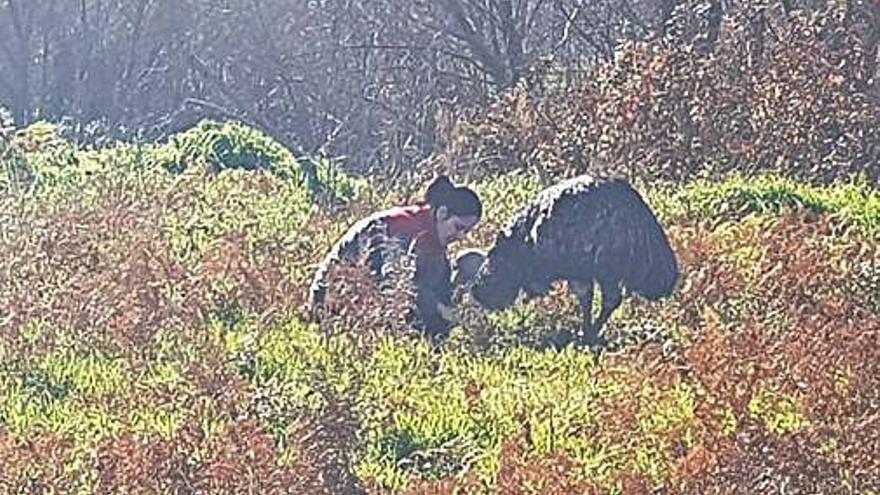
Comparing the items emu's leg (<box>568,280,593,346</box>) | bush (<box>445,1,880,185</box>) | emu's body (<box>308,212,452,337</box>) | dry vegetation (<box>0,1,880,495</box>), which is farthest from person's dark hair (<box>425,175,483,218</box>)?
bush (<box>445,1,880,185</box>)

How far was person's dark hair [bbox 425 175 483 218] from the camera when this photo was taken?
37.2ft

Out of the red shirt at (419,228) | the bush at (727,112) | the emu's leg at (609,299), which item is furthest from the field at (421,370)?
the bush at (727,112)

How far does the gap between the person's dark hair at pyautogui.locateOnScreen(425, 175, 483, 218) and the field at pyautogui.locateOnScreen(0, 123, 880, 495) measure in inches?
25.1

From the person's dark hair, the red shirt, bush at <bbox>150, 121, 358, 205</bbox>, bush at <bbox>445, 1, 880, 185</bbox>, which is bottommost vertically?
bush at <bbox>150, 121, 358, 205</bbox>

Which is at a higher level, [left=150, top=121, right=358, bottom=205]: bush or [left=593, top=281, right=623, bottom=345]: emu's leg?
[left=593, top=281, right=623, bottom=345]: emu's leg

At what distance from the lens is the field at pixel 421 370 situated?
7.74 metres

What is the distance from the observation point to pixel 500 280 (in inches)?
436

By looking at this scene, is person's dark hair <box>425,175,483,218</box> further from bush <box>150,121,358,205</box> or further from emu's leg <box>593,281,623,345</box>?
bush <box>150,121,358,205</box>

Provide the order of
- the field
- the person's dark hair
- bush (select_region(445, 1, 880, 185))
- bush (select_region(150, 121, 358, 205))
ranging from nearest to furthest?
the field → the person's dark hair → bush (select_region(445, 1, 880, 185)) → bush (select_region(150, 121, 358, 205))

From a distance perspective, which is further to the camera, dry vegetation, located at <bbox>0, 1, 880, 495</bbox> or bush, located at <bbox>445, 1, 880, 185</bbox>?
bush, located at <bbox>445, 1, 880, 185</bbox>

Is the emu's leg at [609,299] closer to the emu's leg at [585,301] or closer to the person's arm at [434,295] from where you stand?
the emu's leg at [585,301]

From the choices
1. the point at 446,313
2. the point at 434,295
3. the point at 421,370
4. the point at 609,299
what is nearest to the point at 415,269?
the point at 434,295

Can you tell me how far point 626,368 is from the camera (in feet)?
31.3

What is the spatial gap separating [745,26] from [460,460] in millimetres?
11629
